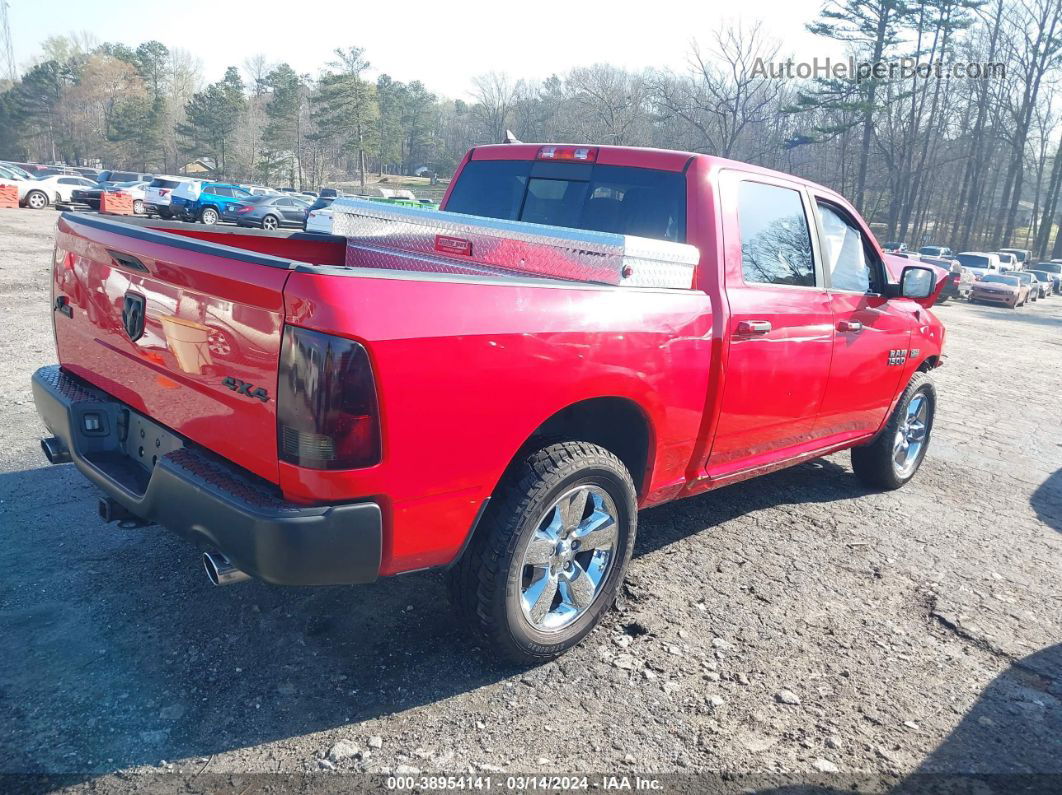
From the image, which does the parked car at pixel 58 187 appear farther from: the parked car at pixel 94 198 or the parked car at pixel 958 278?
the parked car at pixel 958 278

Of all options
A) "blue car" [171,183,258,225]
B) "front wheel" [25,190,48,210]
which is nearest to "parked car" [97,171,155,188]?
"front wheel" [25,190,48,210]

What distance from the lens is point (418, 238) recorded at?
3.98 meters

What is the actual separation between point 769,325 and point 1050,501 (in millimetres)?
3518

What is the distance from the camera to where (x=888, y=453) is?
5289 mm

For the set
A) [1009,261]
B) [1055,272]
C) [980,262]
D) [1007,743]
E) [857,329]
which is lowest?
[1007,743]

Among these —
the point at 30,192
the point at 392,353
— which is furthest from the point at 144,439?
the point at 30,192

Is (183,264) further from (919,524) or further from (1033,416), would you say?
(1033,416)

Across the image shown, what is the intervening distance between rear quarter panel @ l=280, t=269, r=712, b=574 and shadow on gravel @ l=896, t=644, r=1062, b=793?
64.6 inches

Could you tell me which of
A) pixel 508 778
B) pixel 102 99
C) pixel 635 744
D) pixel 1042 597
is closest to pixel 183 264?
pixel 508 778

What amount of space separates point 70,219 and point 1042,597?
5.01 m

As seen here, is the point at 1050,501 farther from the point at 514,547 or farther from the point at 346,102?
the point at 346,102

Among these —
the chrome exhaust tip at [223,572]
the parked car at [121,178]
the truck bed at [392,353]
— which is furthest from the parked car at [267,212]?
the chrome exhaust tip at [223,572]

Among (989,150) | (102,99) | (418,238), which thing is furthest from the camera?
(102,99)

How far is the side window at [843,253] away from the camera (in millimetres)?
4406
